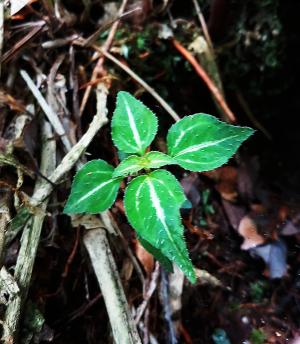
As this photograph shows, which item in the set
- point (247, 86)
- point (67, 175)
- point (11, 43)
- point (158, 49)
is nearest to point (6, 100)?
point (11, 43)

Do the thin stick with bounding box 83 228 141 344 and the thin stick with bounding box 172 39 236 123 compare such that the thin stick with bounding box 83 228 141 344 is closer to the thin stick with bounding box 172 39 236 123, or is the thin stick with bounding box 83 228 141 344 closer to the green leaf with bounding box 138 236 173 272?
the green leaf with bounding box 138 236 173 272

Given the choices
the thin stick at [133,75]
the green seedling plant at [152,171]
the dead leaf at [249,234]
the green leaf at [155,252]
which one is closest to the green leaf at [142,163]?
the green seedling plant at [152,171]

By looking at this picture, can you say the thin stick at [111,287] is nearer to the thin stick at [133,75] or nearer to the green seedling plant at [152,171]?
the green seedling plant at [152,171]

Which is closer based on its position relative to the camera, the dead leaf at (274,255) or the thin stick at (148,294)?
the thin stick at (148,294)

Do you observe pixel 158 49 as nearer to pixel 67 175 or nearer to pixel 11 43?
pixel 11 43

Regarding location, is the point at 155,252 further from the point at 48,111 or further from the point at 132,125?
the point at 48,111

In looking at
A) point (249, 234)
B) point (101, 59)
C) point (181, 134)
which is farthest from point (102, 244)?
point (101, 59)

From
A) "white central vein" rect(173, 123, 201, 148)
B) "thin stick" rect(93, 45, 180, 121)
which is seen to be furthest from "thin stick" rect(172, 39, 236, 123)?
"white central vein" rect(173, 123, 201, 148)
